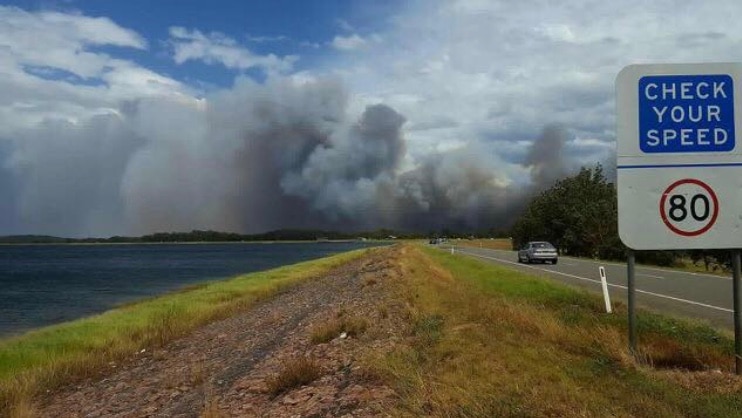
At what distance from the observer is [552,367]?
7.66m

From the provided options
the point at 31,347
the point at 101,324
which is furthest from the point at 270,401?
the point at 101,324

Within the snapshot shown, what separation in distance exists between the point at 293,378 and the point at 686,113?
5910 millimetres

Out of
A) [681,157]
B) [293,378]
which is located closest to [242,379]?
[293,378]

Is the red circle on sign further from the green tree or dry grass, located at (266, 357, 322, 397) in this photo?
the green tree

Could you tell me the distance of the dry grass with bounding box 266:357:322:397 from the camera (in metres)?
8.21

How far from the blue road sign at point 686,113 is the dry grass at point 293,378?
199 inches

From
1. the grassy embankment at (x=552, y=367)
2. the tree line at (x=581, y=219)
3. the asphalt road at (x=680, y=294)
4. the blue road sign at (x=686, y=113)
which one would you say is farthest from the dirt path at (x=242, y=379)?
the tree line at (x=581, y=219)

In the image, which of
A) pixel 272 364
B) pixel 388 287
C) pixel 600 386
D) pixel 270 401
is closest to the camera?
pixel 600 386

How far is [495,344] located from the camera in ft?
28.8

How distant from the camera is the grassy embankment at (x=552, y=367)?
5836 millimetres

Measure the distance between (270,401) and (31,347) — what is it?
44.0 ft

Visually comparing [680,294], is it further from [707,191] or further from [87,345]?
[87,345]

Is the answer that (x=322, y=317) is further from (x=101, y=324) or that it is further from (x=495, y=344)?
(x=101, y=324)

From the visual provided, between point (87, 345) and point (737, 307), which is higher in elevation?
point (737, 307)
